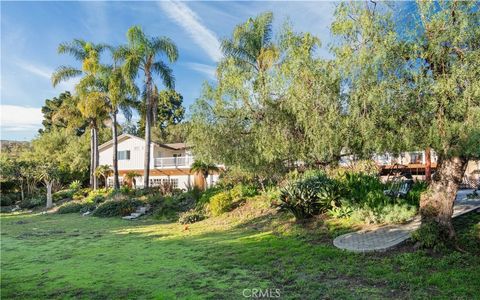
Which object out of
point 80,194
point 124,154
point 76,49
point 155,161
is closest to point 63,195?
point 80,194

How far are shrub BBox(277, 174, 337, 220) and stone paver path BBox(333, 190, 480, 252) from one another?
222cm

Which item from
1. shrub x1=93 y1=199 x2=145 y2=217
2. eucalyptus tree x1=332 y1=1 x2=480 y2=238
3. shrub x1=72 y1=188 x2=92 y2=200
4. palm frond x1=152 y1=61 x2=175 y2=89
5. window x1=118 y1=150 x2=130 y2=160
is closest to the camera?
eucalyptus tree x1=332 y1=1 x2=480 y2=238

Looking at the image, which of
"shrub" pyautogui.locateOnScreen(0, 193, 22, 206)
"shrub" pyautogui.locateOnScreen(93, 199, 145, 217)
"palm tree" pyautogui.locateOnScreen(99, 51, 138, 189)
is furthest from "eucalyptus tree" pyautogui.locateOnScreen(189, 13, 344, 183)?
"shrub" pyautogui.locateOnScreen(0, 193, 22, 206)

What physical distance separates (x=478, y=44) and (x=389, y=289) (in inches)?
199

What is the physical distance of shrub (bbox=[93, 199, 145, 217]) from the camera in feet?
67.9

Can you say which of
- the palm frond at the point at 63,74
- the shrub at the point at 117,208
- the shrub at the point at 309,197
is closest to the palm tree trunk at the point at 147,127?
the shrub at the point at 117,208

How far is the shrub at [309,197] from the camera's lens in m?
12.0

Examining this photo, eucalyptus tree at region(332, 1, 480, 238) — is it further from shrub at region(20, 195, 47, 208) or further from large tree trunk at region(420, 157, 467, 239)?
shrub at region(20, 195, 47, 208)

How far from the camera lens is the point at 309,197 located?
1192 centimetres

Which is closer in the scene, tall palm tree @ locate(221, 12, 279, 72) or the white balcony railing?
tall palm tree @ locate(221, 12, 279, 72)

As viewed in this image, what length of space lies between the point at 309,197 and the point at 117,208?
13140 mm

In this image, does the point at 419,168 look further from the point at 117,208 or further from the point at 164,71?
the point at 117,208

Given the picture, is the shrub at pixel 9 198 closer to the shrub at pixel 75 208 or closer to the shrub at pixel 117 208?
the shrub at pixel 75 208

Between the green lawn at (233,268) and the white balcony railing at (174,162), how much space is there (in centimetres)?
1930
